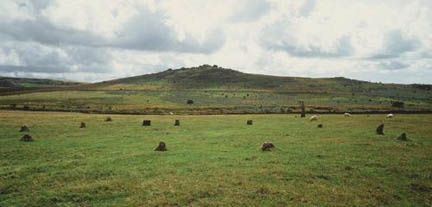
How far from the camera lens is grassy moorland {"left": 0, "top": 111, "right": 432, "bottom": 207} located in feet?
40.5

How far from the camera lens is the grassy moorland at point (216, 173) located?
12.3m

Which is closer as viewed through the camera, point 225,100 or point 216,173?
point 216,173

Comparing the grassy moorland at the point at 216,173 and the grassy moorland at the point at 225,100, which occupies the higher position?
the grassy moorland at the point at 225,100

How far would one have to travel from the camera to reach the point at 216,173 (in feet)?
51.6

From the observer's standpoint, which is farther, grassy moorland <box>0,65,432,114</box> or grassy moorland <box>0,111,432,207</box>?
grassy moorland <box>0,65,432,114</box>

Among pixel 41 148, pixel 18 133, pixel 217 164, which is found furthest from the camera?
pixel 18 133

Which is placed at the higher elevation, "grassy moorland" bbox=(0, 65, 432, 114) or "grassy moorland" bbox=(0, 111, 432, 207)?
"grassy moorland" bbox=(0, 65, 432, 114)

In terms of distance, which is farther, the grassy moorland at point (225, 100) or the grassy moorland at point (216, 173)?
the grassy moorland at point (225, 100)

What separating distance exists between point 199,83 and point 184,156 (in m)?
180

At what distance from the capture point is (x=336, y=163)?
58.9 ft

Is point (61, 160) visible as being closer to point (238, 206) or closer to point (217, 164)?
point (217, 164)

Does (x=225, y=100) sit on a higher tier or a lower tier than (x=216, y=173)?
higher

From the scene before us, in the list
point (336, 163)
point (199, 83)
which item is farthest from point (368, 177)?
point (199, 83)

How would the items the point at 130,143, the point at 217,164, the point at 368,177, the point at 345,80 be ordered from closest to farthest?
the point at 368,177 < the point at 217,164 < the point at 130,143 < the point at 345,80
